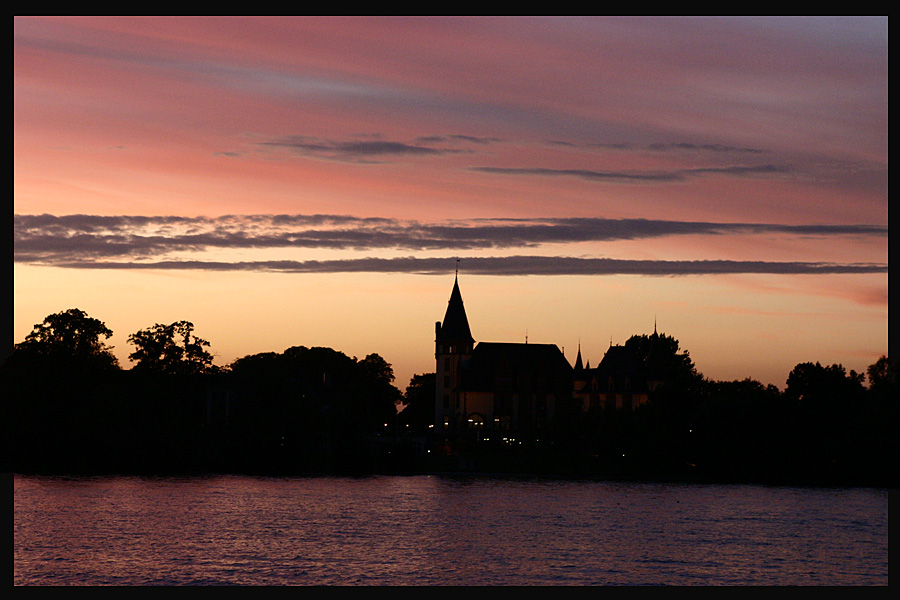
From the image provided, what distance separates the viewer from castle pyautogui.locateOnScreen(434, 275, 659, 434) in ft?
544

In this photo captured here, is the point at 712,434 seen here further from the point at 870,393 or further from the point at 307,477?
the point at 307,477

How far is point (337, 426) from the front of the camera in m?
132

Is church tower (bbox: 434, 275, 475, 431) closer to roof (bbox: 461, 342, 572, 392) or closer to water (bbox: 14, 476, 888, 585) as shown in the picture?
roof (bbox: 461, 342, 572, 392)

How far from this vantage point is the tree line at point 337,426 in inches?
4897

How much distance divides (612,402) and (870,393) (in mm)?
47454

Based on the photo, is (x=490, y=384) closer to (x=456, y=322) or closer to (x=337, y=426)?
(x=456, y=322)

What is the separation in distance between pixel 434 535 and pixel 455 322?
9715cm

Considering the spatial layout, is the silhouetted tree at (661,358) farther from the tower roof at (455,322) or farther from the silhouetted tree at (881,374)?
the silhouetted tree at (881,374)

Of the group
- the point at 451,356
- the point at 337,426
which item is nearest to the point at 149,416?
the point at 337,426

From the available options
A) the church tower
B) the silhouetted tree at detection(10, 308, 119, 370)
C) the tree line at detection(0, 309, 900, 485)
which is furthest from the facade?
the silhouetted tree at detection(10, 308, 119, 370)

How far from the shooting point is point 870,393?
12212 centimetres

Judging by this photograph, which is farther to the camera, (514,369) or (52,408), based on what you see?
(514,369)

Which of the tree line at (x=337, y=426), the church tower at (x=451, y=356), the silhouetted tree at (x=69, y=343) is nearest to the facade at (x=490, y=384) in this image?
the church tower at (x=451, y=356)
